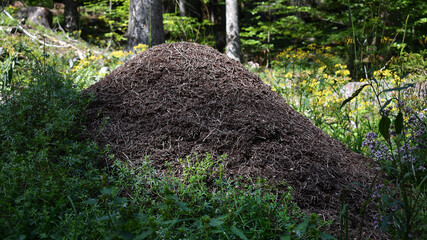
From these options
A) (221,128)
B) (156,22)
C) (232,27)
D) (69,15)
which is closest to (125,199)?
(221,128)

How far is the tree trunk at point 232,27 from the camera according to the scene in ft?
27.5

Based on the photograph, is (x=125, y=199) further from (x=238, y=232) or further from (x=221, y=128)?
(x=221, y=128)

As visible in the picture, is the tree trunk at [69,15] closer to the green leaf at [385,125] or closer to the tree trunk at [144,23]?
the tree trunk at [144,23]

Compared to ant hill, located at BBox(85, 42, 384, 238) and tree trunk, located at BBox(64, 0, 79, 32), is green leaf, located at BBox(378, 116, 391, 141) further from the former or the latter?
tree trunk, located at BBox(64, 0, 79, 32)

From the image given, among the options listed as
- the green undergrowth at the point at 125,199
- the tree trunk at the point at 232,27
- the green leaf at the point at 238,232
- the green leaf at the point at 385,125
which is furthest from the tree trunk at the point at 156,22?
→ the green leaf at the point at 385,125

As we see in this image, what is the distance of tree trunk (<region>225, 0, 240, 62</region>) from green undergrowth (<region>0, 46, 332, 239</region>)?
6.68 meters

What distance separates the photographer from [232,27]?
333 inches

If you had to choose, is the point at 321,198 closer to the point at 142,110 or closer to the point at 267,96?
the point at 267,96

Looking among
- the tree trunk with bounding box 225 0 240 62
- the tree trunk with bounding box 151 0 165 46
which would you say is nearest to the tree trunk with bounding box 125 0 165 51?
the tree trunk with bounding box 151 0 165 46

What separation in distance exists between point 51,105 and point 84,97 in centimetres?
39

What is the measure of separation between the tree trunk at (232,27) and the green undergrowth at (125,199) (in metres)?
6.68

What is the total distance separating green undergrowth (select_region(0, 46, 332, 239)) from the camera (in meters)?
1.45

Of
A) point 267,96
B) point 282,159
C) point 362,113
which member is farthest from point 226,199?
point 362,113

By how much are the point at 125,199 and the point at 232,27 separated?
25.7ft
